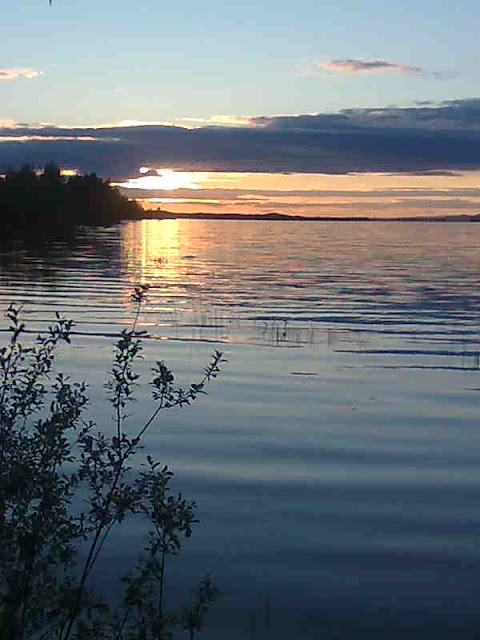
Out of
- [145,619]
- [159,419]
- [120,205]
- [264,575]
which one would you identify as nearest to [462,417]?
[159,419]

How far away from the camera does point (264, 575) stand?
28.0 feet

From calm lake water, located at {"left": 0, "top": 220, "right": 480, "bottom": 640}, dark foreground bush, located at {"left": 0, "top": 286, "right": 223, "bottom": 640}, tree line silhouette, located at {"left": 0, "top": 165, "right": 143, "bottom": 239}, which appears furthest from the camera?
tree line silhouette, located at {"left": 0, "top": 165, "right": 143, "bottom": 239}

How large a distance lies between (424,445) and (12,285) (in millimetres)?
25167

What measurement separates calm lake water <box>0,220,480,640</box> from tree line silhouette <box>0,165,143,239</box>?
6677 cm

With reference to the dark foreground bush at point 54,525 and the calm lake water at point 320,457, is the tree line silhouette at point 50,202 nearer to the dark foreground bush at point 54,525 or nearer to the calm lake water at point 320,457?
the calm lake water at point 320,457

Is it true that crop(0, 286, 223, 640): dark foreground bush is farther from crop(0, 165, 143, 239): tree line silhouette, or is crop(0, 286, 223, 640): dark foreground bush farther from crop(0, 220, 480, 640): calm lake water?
crop(0, 165, 143, 239): tree line silhouette

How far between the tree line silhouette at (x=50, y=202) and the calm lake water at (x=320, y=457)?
66765 millimetres

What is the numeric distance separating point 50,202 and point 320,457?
99646mm

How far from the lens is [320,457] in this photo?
12125 millimetres

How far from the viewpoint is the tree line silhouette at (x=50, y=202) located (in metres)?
99.2

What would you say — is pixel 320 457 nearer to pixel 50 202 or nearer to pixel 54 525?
pixel 54 525

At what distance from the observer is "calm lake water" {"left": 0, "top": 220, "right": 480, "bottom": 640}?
812 centimetres

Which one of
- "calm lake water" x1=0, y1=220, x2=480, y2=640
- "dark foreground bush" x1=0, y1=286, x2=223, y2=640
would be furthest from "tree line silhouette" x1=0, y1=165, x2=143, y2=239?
"dark foreground bush" x1=0, y1=286, x2=223, y2=640

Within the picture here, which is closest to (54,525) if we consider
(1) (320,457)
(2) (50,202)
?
(1) (320,457)
